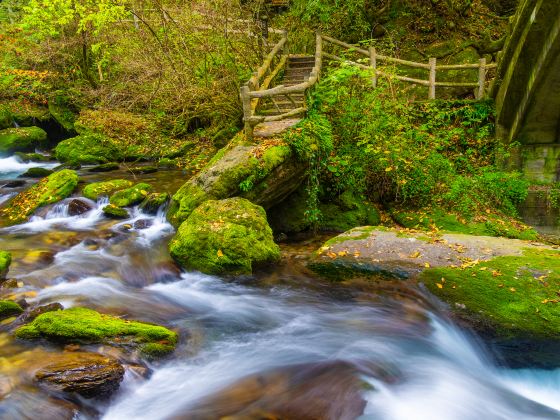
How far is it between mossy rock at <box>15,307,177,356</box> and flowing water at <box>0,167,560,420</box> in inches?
6.0

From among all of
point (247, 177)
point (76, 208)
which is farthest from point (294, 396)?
point (76, 208)

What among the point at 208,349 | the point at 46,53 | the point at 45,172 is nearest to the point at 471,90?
the point at 208,349

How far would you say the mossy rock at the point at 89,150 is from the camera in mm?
14656

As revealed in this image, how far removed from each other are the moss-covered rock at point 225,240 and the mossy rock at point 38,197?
440 cm

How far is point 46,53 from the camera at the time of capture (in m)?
17.4

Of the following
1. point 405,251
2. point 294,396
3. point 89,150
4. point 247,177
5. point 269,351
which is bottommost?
point 269,351

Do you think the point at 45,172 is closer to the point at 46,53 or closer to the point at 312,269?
the point at 46,53

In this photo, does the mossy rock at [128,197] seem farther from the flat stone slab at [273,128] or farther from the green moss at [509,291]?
the green moss at [509,291]

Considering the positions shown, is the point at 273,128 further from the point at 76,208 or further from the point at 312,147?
the point at 76,208

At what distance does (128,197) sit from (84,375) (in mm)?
6539

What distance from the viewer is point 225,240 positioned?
7.17 meters

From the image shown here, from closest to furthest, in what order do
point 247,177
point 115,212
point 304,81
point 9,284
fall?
1. point 9,284
2. point 247,177
3. point 115,212
4. point 304,81

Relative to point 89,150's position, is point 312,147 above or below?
above

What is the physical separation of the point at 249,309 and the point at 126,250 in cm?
300
